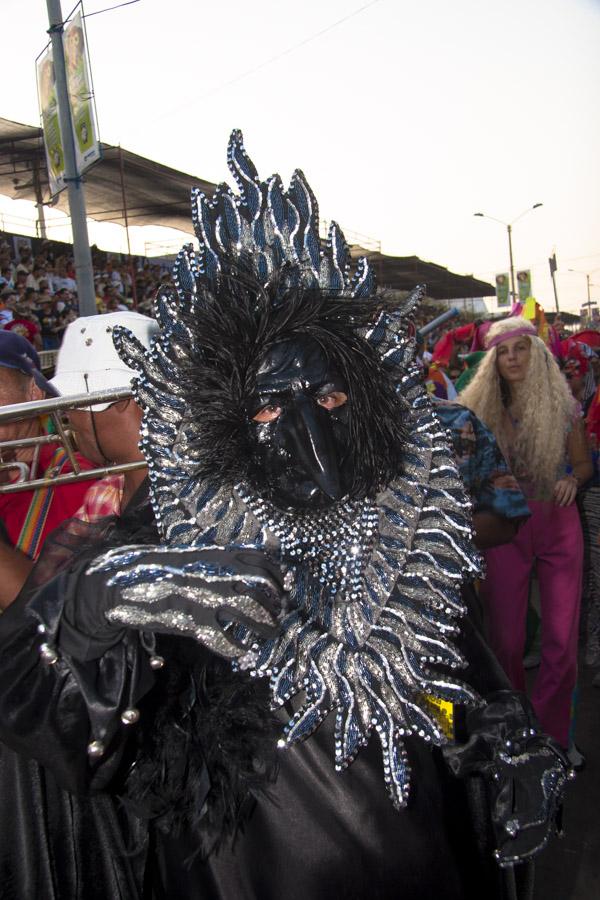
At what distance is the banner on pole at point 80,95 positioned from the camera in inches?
262

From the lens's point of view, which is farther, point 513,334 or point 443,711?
point 513,334

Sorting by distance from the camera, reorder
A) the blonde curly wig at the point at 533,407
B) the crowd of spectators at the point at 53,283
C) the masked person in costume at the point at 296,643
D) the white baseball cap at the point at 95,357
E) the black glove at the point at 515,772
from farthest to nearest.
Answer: the crowd of spectators at the point at 53,283
the blonde curly wig at the point at 533,407
the white baseball cap at the point at 95,357
the black glove at the point at 515,772
the masked person in costume at the point at 296,643

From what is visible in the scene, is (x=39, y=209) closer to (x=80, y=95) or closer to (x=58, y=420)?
(x=80, y=95)

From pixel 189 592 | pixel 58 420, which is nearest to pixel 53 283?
pixel 58 420

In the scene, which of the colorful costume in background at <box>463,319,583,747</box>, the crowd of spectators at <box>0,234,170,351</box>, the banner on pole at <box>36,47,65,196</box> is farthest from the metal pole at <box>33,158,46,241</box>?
the colorful costume in background at <box>463,319,583,747</box>

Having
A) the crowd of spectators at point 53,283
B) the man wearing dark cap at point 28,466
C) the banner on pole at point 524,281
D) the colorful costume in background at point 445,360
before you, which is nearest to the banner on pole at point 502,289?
the banner on pole at point 524,281

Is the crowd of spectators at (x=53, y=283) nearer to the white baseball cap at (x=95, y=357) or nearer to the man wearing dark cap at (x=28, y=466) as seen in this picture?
the man wearing dark cap at (x=28, y=466)

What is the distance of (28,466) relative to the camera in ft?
8.30

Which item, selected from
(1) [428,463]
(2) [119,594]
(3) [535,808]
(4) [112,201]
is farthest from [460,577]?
(4) [112,201]

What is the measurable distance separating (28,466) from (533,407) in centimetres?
246

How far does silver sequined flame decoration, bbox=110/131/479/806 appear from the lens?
1.36 metres

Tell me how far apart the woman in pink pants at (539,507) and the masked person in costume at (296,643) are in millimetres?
1959

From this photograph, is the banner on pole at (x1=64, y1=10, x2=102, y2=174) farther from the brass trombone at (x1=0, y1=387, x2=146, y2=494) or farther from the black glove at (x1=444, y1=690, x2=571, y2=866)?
the black glove at (x1=444, y1=690, x2=571, y2=866)

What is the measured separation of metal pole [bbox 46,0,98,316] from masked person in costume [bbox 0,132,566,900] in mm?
6000
